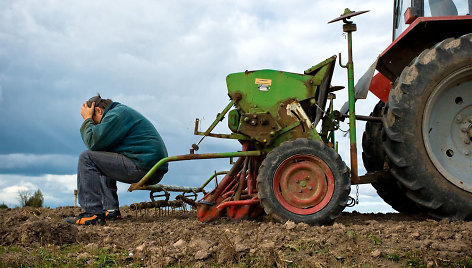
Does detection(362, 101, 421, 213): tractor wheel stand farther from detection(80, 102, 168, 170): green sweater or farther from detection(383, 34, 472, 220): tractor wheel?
detection(80, 102, 168, 170): green sweater

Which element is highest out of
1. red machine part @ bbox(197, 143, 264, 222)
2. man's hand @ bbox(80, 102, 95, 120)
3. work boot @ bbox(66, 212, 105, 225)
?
man's hand @ bbox(80, 102, 95, 120)

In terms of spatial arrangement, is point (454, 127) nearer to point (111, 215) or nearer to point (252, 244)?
point (252, 244)

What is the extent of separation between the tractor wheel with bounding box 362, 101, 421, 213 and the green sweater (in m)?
2.58

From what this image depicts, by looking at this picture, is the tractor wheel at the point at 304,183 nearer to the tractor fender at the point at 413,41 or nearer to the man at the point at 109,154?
the tractor fender at the point at 413,41

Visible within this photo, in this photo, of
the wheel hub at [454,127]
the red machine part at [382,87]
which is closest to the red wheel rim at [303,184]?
the wheel hub at [454,127]

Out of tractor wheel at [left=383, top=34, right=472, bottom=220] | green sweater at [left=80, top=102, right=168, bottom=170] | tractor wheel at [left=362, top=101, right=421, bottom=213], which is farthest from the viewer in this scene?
tractor wheel at [left=362, top=101, right=421, bottom=213]

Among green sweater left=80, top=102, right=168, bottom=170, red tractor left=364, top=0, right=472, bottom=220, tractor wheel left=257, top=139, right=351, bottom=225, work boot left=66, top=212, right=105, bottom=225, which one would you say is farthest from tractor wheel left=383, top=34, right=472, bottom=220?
work boot left=66, top=212, right=105, bottom=225

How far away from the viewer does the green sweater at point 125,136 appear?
5.42m

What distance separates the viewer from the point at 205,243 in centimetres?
361

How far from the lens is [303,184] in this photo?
14.7 ft

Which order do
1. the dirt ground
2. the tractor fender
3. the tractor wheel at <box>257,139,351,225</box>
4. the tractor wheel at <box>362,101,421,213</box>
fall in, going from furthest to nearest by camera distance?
→ the tractor wheel at <box>362,101,421,213</box> → the tractor fender → the tractor wheel at <box>257,139,351,225</box> → the dirt ground

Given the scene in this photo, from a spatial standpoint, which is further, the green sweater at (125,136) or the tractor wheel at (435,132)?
the green sweater at (125,136)

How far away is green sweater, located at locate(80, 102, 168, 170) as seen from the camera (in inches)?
213

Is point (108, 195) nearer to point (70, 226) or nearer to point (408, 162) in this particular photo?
point (70, 226)
